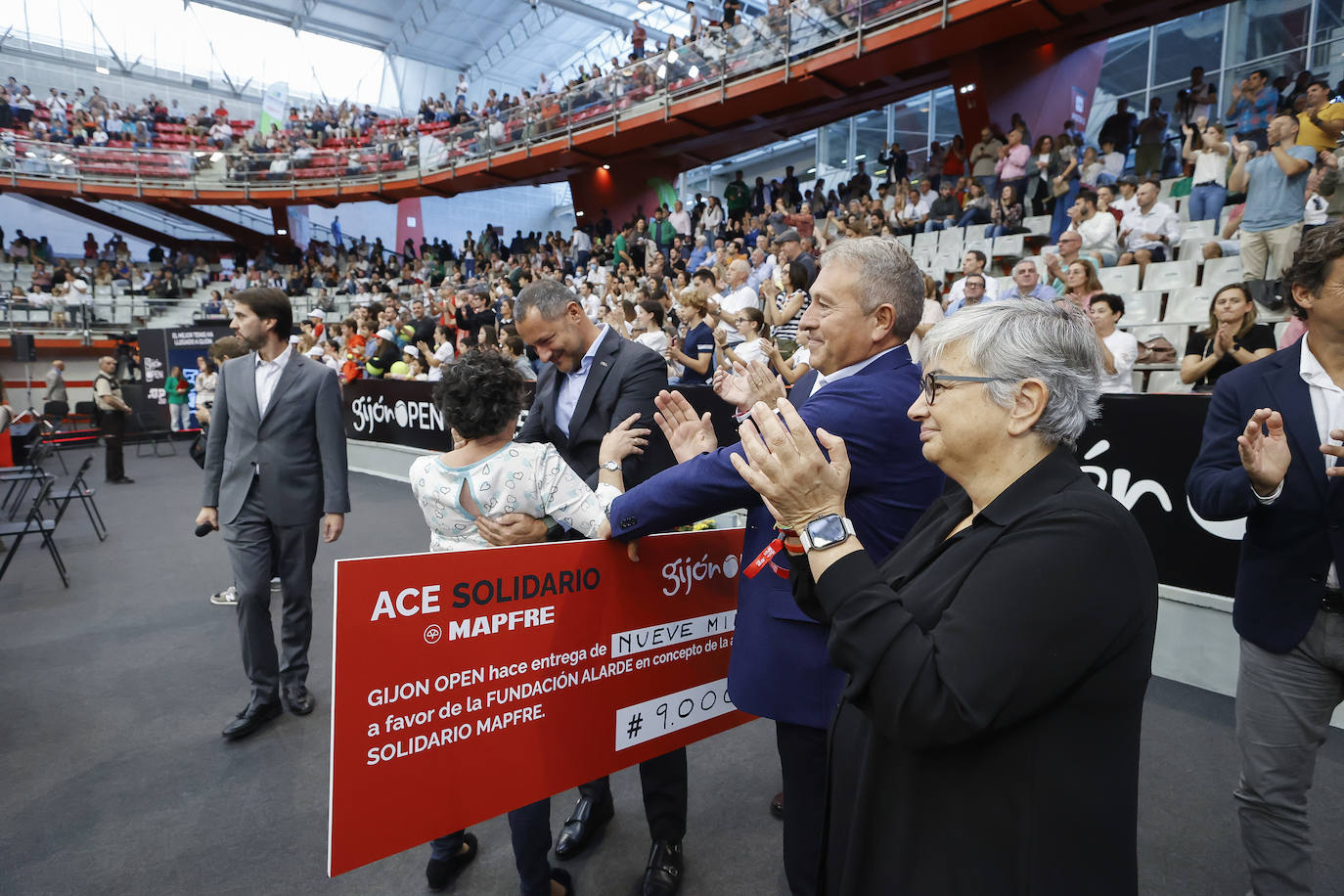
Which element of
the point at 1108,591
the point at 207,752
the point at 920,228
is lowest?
the point at 207,752

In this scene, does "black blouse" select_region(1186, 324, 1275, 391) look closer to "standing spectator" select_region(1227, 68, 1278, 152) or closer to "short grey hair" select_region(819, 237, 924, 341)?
"short grey hair" select_region(819, 237, 924, 341)

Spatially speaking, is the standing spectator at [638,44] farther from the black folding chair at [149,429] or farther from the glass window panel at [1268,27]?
the black folding chair at [149,429]

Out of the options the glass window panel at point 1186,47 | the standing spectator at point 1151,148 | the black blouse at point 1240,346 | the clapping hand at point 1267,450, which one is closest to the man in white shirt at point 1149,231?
the black blouse at point 1240,346

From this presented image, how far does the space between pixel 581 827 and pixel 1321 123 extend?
28.0ft

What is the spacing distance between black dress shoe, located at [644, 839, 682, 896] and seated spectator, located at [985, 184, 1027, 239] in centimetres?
883

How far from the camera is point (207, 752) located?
3.18m

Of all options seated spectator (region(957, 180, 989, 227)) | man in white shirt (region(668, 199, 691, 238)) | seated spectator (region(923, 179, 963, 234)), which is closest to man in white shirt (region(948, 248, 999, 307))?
seated spectator (region(957, 180, 989, 227))

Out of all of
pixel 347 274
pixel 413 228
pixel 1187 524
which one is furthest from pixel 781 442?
pixel 413 228

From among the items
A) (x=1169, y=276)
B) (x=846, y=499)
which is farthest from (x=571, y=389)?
(x=1169, y=276)

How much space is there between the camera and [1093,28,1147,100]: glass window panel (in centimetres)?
1572

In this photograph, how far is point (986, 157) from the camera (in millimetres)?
10852

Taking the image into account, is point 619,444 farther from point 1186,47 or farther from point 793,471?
point 1186,47

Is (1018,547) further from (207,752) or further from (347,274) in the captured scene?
(347,274)

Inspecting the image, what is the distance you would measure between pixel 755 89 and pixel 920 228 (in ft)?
18.7
